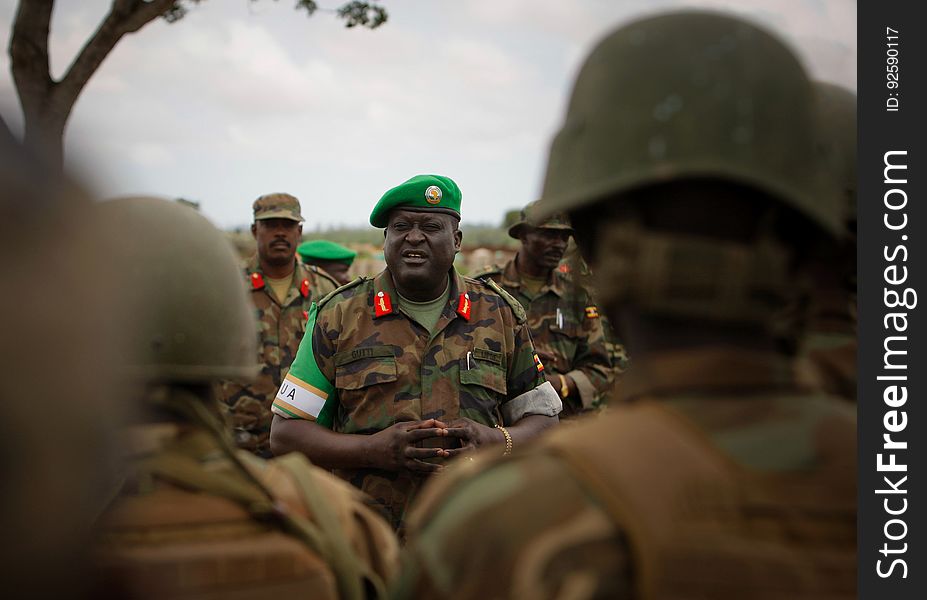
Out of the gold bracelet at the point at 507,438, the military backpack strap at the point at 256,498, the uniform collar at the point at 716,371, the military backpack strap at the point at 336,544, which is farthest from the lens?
the gold bracelet at the point at 507,438

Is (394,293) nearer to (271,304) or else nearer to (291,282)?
(271,304)

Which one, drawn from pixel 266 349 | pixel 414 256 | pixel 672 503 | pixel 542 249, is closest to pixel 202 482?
pixel 672 503

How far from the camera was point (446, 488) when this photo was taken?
1817 millimetres

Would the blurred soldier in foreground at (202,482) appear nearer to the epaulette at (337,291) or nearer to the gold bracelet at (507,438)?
the gold bracelet at (507,438)

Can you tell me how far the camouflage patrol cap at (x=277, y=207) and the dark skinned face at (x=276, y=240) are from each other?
49 mm

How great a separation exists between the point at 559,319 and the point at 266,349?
8.04 feet

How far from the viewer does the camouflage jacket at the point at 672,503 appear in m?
1.56

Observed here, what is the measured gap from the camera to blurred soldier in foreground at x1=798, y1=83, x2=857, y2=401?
8.34 feet

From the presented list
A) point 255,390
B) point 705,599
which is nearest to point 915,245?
point 705,599

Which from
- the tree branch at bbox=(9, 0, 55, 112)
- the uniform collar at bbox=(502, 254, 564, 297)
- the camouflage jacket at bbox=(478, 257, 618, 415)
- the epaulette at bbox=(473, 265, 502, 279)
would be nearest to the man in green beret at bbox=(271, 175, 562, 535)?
the camouflage jacket at bbox=(478, 257, 618, 415)

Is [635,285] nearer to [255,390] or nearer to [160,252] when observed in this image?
[160,252]

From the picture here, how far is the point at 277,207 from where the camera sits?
849cm

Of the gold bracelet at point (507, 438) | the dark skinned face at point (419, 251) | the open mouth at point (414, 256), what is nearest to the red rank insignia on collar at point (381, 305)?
the dark skinned face at point (419, 251)

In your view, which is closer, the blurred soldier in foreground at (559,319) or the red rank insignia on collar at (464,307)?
the red rank insignia on collar at (464,307)
